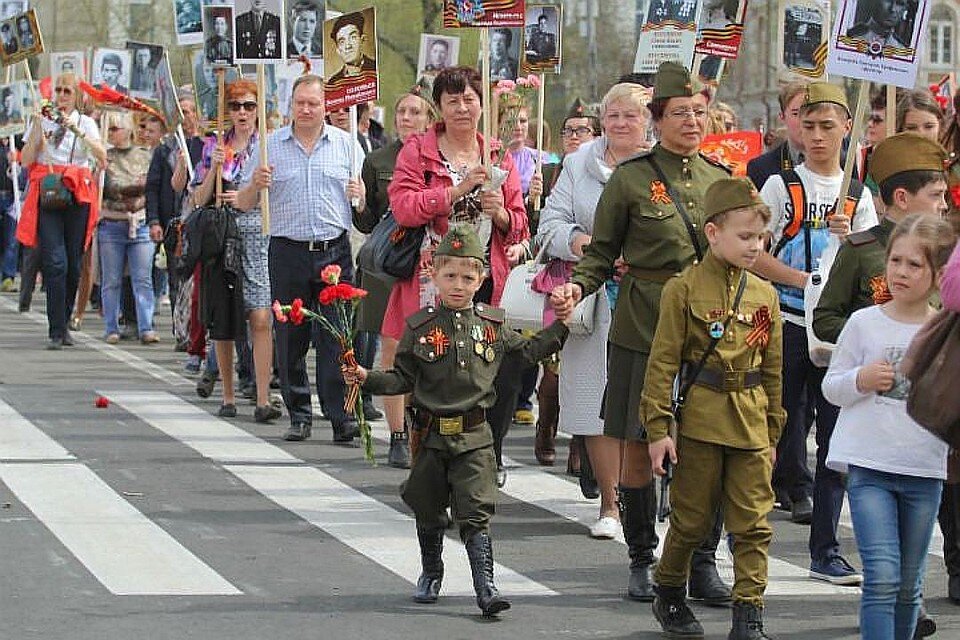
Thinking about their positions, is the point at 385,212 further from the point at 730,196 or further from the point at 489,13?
the point at 730,196

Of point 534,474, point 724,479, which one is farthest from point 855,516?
point 534,474

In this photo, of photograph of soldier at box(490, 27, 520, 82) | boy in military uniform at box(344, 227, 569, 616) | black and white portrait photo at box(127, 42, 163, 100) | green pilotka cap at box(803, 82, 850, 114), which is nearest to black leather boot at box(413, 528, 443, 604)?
boy in military uniform at box(344, 227, 569, 616)

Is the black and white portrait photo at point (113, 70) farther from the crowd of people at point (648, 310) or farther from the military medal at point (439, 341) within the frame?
the military medal at point (439, 341)

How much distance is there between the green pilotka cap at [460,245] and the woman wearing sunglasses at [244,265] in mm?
5815

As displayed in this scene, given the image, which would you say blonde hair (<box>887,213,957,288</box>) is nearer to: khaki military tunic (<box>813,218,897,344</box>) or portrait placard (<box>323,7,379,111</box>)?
khaki military tunic (<box>813,218,897,344</box>)

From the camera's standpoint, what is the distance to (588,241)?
10.0 metres

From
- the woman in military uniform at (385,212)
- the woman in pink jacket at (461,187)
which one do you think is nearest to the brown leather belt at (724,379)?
the woman in pink jacket at (461,187)

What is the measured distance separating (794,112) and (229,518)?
11.7 feet

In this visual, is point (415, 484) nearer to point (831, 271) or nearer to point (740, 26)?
point (831, 271)

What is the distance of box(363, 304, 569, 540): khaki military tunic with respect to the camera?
845 centimetres

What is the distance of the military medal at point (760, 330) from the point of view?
7.80m

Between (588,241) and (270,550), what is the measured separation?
6.68 ft

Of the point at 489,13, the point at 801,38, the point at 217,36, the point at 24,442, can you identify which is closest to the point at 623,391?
the point at 489,13

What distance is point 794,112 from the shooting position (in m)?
11.2
